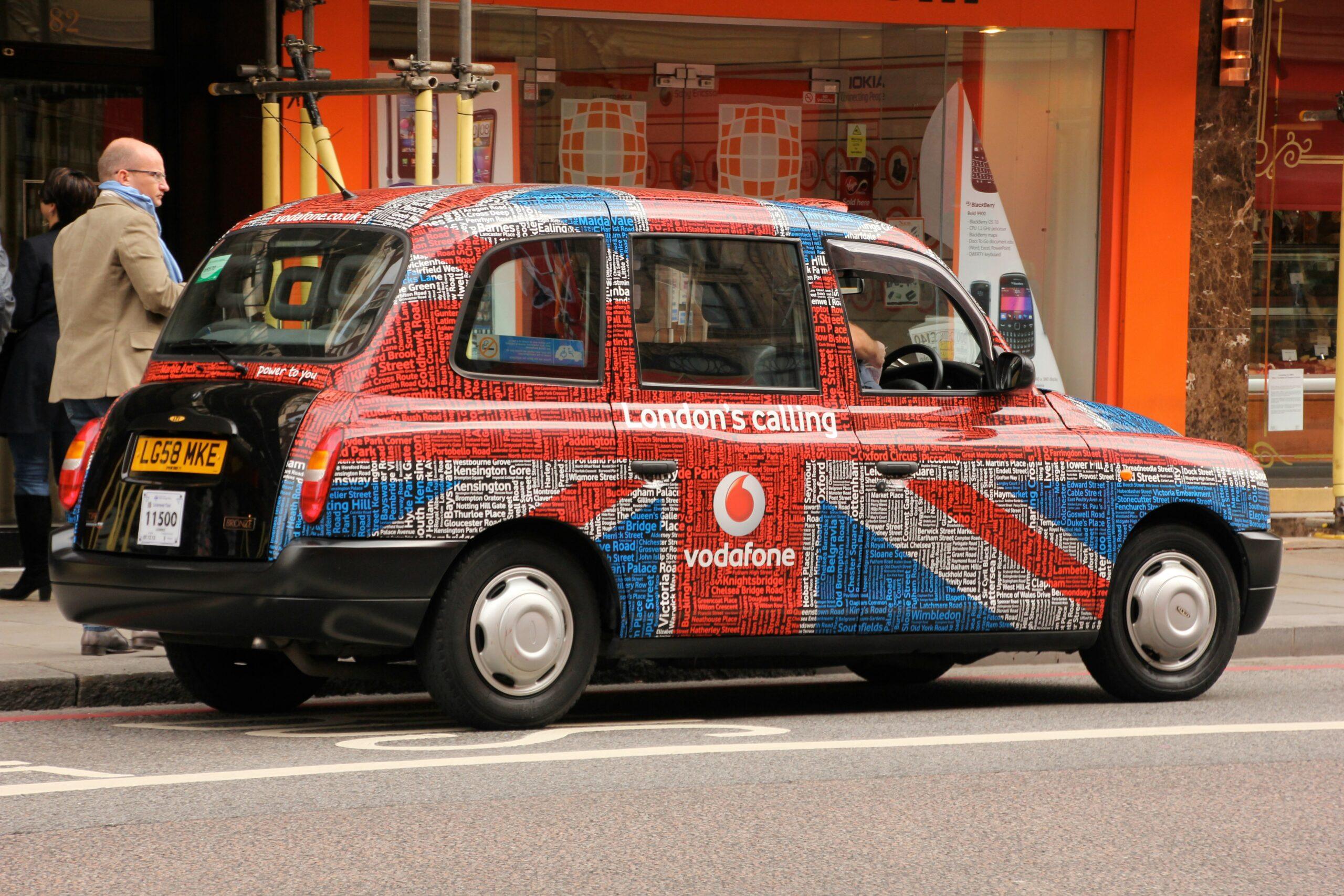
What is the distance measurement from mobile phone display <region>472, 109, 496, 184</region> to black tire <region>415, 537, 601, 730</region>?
20.8 feet

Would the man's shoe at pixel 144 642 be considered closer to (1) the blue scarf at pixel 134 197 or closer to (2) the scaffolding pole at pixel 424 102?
(1) the blue scarf at pixel 134 197

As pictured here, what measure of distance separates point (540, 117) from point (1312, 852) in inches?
338

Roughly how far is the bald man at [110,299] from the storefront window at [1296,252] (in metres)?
9.03

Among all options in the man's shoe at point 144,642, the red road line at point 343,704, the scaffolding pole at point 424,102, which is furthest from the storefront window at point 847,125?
the red road line at point 343,704

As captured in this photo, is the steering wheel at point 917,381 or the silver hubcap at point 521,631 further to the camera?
the steering wheel at point 917,381

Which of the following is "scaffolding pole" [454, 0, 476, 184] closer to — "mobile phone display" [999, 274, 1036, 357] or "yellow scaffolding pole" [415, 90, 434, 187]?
"yellow scaffolding pole" [415, 90, 434, 187]

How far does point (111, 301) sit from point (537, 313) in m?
2.28

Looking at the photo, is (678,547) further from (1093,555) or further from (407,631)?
(1093,555)

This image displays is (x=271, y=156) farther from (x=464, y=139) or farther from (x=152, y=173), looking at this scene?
(x=152, y=173)

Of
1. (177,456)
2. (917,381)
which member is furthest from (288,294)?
(917,381)

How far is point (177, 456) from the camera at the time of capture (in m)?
6.34

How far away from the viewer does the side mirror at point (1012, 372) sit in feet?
24.0

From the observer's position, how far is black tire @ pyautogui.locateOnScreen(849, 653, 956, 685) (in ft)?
27.2

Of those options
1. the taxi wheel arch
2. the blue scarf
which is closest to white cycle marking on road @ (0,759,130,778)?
the blue scarf
